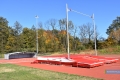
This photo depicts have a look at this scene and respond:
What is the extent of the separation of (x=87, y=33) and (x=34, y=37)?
17.4 meters

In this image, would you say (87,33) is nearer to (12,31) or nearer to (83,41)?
(83,41)

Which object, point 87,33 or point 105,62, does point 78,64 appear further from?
point 87,33

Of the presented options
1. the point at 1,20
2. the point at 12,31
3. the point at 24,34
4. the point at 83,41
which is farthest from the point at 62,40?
the point at 1,20

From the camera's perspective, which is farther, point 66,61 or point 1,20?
point 1,20

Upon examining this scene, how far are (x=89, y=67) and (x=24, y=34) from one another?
143 feet

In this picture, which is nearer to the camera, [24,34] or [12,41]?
[12,41]

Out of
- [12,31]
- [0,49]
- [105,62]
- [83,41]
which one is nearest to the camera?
[105,62]

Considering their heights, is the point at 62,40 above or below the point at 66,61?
above

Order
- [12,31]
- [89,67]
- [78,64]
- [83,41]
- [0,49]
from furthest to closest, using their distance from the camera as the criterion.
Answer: [83,41] → [12,31] → [0,49] → [78,64] → [89,67]

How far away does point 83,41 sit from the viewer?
5744cm

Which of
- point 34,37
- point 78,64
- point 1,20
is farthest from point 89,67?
point 1,20

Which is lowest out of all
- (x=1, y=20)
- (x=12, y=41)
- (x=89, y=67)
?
(x=89, y=67)

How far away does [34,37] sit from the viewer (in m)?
51.4

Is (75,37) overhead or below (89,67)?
overhead
